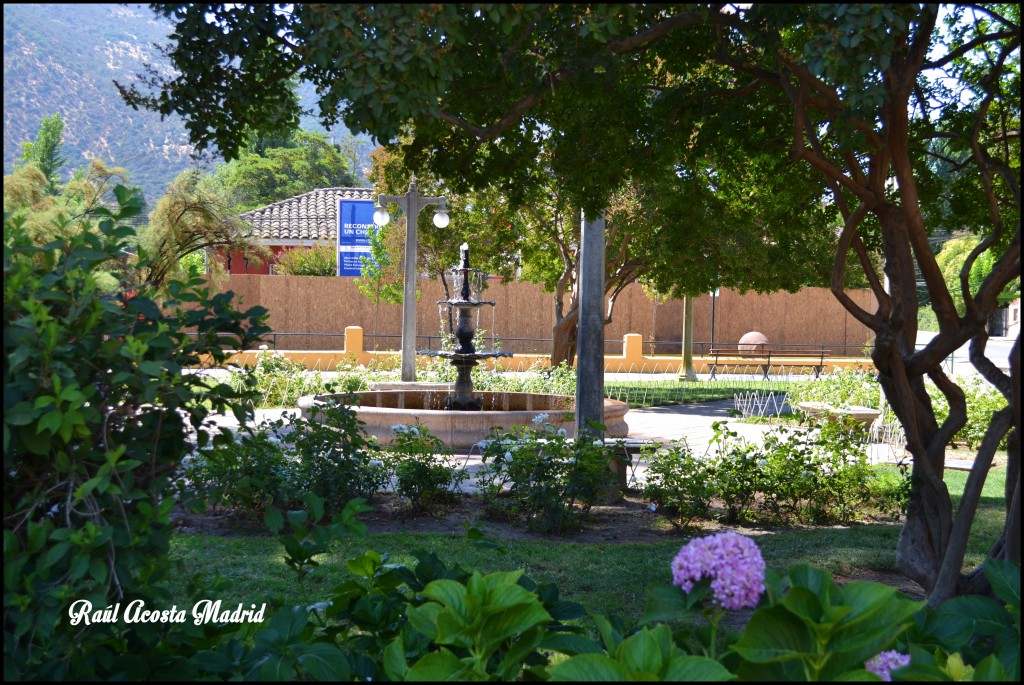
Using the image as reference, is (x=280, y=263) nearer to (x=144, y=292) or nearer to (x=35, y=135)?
(x=35, y=135)

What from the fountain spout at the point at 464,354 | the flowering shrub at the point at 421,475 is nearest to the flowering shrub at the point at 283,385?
the fountain spout at the point at 464,354

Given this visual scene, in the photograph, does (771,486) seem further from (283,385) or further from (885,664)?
(283,385)

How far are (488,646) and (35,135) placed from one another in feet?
128

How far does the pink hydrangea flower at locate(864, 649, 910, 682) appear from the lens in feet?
5.95

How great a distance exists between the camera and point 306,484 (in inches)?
267

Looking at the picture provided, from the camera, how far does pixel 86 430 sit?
1866 millimetres

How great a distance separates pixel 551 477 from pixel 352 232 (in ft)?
85.1

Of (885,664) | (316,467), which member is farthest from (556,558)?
(885,664)

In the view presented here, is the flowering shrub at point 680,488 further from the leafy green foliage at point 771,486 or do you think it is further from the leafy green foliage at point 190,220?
the leafy green foliage at point 190,220

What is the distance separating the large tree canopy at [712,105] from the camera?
296cm

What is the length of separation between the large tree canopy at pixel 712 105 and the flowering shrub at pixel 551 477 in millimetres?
1870

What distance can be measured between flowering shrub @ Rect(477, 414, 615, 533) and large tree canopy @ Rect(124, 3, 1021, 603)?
1.87 metres

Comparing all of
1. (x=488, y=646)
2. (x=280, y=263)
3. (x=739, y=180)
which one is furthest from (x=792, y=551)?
(x=280, y=263)

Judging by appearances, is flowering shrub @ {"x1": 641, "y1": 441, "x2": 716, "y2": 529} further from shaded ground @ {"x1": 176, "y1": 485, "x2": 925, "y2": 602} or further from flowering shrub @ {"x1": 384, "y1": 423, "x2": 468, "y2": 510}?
flowering shrub @ {"x1": 384, "y1": 423, "x2": 468, "y2": 510}
